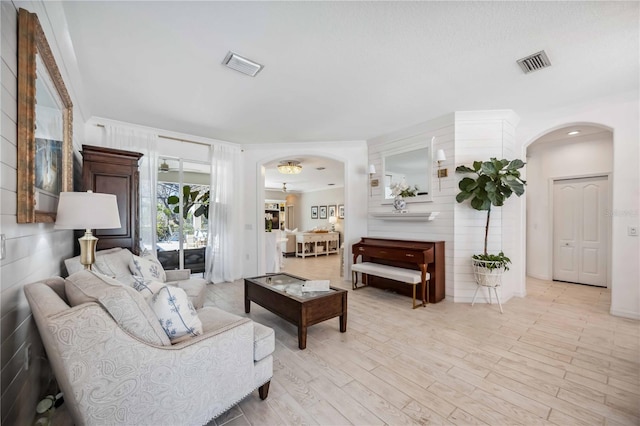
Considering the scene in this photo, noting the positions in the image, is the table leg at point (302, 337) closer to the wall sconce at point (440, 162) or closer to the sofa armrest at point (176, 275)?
the sofa armrest at point (176, 275)

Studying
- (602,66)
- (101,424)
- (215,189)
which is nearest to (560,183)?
(602,66)

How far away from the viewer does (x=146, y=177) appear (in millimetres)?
4129

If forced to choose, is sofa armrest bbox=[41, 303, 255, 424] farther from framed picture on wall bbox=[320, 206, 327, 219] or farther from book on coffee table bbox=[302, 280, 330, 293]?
framed picture on wall bbox=[320, 206, 327, 219]

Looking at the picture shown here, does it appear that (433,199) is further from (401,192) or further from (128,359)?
(128,359)

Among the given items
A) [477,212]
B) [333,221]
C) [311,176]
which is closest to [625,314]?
[477,212]

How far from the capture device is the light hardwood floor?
1700 millimetres

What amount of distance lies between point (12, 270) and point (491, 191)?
4244mm

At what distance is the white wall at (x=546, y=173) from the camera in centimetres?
468

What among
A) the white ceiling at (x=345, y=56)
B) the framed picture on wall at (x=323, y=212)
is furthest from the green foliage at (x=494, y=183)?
the framed picture on wall at (x=323, y=212)

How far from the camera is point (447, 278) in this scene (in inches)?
155

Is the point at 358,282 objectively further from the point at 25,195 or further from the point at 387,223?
the point at 25,195

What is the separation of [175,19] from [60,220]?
1615 mm

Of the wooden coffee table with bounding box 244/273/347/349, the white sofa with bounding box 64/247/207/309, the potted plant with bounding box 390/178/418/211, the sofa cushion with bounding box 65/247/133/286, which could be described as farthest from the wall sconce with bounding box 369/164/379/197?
the sofa cushion with bounding box 65/247/133/286

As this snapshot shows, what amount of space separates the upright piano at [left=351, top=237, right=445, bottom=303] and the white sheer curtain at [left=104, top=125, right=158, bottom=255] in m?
3.22
